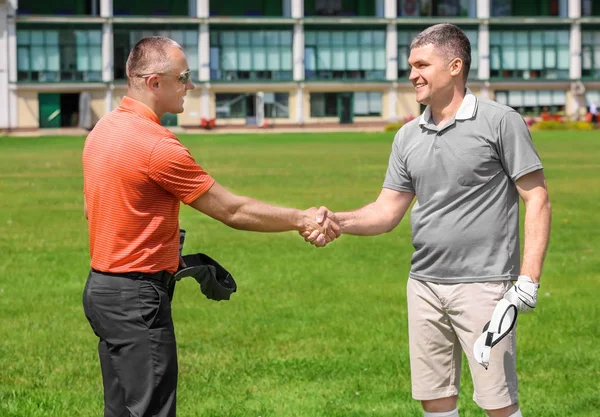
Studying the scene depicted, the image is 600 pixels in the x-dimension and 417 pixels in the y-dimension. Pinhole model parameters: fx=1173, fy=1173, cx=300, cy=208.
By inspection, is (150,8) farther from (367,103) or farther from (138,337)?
(138,337)

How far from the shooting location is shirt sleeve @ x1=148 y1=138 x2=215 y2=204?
6.01 m

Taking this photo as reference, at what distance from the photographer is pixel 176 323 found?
12453 mm

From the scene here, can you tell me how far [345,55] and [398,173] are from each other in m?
102

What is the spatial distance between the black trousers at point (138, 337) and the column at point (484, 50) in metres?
105

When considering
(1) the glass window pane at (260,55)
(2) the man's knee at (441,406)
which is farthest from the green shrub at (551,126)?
(2) the man's knee at (441,406)

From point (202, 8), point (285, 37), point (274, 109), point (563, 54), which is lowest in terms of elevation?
point (274, 109)

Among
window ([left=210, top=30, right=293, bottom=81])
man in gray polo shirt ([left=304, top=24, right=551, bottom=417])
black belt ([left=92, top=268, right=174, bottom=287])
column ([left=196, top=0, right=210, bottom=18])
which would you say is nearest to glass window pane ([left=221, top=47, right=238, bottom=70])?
window ([left=210, top=30, right=293, bottom=81])

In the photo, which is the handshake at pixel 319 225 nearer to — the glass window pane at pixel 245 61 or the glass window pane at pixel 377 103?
the glass window pane at pixel 245 61

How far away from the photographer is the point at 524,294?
19.8 ft

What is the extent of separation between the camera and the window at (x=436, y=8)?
111 metres

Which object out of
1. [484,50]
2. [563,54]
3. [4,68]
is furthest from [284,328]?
[563,54]

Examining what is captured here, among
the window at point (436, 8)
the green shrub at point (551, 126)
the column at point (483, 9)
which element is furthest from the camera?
the window at point (436, 8)

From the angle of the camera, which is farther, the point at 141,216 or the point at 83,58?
the point at 83,58

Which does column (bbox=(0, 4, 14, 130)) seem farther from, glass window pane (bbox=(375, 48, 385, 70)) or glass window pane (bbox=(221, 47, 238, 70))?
glass window pane (bbox=(375, 48, 385, 70))
